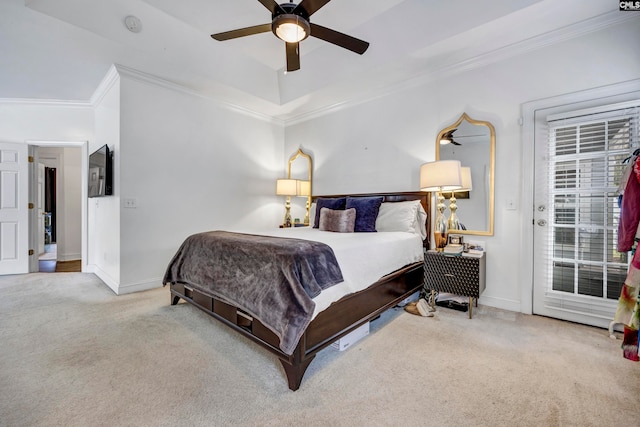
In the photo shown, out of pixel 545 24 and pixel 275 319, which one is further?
pixel 545 24

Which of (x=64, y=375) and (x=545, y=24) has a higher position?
(x=545, y=24)

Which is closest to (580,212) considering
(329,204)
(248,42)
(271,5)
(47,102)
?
(329,204)

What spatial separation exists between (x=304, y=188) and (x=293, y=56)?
7.88 feet

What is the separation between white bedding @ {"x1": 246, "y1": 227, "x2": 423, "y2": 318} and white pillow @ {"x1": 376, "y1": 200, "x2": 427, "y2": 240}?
25cm

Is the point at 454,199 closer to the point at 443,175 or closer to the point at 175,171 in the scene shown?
the point at 443,175

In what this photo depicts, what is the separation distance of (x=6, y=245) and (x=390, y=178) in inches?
229

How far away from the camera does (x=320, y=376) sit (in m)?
1.69

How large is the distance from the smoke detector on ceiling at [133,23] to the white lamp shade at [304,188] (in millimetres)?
2720

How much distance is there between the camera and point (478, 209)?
3016 mm

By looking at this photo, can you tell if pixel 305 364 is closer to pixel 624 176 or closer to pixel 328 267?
pixel 328 267

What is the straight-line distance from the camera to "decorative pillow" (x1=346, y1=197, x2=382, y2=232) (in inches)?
127

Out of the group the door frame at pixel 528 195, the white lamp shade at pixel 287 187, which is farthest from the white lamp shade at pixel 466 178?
the white lamp shade at pixel 287 187

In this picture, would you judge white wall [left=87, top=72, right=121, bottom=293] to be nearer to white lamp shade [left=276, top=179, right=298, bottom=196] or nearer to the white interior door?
the white interior door

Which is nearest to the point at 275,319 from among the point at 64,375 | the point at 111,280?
the point at 64,375
